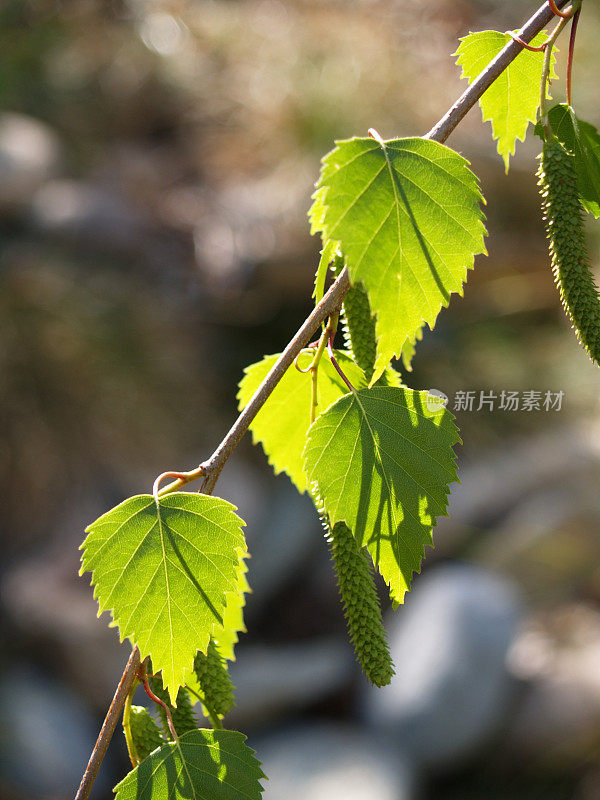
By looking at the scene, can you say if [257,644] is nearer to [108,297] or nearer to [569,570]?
[569,570]

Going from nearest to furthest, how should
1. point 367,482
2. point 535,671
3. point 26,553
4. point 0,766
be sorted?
point 367,482 < point 0,766 < point 535,671 < point 26,553

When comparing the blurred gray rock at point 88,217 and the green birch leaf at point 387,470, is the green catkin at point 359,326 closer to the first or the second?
the green birch leaf at point 387,470

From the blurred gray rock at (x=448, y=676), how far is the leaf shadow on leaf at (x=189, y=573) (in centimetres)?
164

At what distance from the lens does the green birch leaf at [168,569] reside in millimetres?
356

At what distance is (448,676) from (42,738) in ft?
3.05

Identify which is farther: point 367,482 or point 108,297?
point 108,297

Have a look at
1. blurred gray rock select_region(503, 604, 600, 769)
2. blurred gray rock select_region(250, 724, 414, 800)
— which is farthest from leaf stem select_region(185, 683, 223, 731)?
blurred gray rock select_region(503, 604, 600, 769)

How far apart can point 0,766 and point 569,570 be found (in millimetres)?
1538

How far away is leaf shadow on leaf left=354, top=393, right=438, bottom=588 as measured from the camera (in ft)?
1.16

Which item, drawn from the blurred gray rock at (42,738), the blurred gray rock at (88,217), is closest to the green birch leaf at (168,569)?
→ the blurred gray rock at (42,738)

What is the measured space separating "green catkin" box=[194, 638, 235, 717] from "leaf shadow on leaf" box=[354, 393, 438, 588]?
0.36ft

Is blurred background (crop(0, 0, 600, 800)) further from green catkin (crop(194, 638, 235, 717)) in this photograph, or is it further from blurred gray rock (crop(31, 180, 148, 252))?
green catkin (crop(194, 638, 235, 717))

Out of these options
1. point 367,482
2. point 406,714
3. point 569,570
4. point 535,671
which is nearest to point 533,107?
point 367,482

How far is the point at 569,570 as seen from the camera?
2.29 metres
